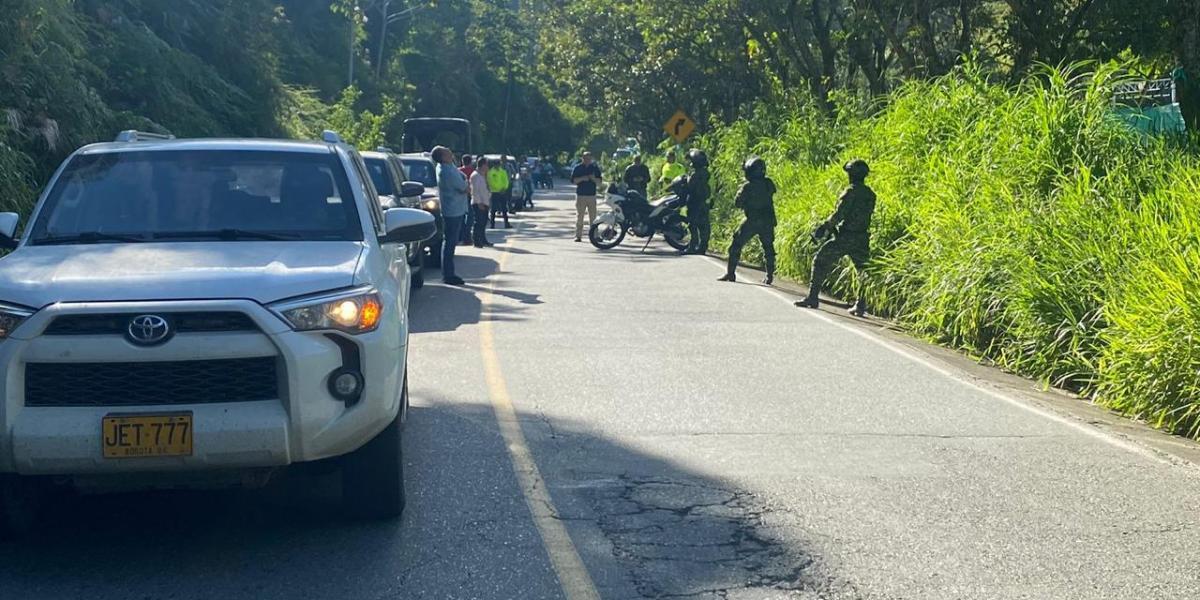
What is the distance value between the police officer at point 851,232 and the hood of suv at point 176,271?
995 cm

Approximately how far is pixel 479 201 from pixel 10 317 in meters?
19.9

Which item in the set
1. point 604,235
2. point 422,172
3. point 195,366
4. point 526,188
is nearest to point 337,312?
point 195,366

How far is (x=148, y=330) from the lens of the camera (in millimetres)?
5555

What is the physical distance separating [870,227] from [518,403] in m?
8.62

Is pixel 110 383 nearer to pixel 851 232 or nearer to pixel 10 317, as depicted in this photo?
pixel 10 317

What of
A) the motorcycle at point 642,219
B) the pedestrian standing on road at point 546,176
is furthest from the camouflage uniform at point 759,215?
the pedestrian standing on road at point 546,176

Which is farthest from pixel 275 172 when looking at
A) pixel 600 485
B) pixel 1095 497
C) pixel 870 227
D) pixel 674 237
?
pixel 674 237

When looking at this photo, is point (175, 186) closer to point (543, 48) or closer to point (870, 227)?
point (870, 227)

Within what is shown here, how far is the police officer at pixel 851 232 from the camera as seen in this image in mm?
15844

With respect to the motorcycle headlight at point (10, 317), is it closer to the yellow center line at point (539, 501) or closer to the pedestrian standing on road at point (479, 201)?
the yellow center line at point (539, 501)

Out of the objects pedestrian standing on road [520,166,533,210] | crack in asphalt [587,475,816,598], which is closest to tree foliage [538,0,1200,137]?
pedestrian standing on road [520,166,533,210]

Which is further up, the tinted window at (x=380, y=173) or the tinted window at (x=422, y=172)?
the tinted window at (x=380, y=173)

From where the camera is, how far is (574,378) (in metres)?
10.7

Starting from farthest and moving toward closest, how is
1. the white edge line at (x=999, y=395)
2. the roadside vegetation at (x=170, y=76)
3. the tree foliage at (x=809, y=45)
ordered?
the tree foliage at (x=809, y=45) → the roadside vegetation at (x=170, y=76) → the white edge line at (x=999, y=395)
